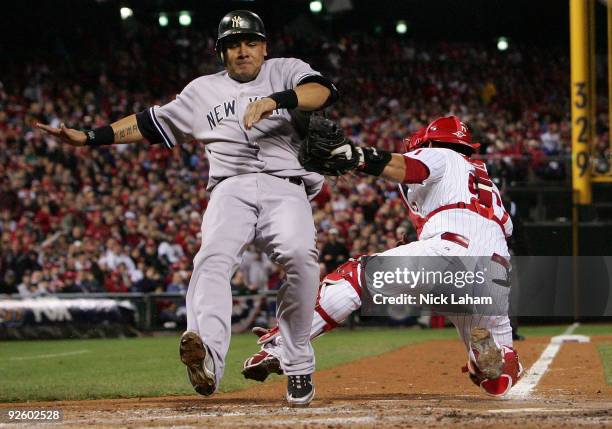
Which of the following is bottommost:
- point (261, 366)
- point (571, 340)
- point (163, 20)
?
point (571, 340)

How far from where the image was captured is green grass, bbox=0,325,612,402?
7254 millimetres

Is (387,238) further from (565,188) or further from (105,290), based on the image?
(105,290)

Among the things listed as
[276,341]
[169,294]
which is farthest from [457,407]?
[169,294]

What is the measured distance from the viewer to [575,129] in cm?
1319

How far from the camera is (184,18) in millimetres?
25688

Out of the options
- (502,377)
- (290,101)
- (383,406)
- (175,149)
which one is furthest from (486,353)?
(175,149)

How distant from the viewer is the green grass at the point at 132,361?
7.25 metres

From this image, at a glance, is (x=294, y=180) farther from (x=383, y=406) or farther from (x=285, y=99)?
(x=383, y=406)

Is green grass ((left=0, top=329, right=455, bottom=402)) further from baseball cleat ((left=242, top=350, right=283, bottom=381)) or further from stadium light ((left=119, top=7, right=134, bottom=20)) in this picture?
stadium light ((left=119, top=7, right=134, bottom=20))

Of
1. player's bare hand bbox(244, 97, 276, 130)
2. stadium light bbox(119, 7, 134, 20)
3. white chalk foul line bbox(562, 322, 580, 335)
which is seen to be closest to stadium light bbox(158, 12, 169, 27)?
stadium light bbox(119, 7, 134, 20)

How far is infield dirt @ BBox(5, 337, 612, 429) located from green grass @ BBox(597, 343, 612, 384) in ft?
0.30

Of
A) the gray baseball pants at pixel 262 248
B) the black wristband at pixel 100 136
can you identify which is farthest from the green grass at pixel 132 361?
the black wristband at pixel 100 136

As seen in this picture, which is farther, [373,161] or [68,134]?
[68,134]

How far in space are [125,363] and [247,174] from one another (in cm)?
533
